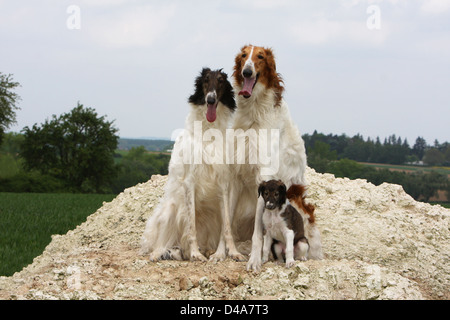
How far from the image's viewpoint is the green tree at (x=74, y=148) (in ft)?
136

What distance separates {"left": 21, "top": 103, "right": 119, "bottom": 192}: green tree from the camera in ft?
136

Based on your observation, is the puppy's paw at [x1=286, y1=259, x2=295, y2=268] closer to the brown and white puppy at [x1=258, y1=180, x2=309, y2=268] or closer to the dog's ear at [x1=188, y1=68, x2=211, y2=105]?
the brown and white puppy at [x1=258, y1=180, x2=309, y2=268]

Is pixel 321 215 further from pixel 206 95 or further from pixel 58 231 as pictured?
pixel 58 231

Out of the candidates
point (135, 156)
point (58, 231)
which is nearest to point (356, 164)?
point (58, 231)

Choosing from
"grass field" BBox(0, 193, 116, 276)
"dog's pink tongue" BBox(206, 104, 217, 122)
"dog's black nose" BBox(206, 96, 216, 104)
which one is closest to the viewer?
"dog's black nose" BBox(206, 96, 216, 104)

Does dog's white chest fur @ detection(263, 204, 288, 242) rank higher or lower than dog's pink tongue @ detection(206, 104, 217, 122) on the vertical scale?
lower

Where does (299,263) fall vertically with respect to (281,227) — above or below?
below

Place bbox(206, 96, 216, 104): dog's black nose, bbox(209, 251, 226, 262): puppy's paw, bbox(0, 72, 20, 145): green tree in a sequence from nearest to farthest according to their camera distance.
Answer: bbox(206, 96, 216, 104): dog's black nose < bbox(209, 251, 226, 262): puppy's paw < bbox(0, 72, 20, 145): green tree

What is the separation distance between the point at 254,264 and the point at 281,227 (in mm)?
618

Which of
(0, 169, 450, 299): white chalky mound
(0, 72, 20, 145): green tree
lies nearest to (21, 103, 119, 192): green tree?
(0, 72, 20, 145): green tree

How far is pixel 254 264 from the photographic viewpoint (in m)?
6.79

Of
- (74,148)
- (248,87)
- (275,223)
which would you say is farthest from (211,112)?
(74,148)

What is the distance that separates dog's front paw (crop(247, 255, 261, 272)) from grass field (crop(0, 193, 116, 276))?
5.18 metres

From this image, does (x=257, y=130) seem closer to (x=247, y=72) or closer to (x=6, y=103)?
(x=247, y=72)
